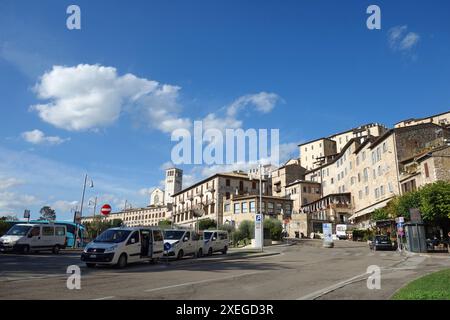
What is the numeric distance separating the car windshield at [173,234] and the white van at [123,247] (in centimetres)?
316

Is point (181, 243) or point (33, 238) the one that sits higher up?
point (33, 238)

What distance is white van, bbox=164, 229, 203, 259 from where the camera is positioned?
876 inches

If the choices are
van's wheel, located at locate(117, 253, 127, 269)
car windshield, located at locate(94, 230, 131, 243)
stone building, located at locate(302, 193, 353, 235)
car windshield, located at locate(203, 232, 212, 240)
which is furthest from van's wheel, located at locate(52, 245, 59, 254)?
stone building, located at locate(302, 193, 353, 235)

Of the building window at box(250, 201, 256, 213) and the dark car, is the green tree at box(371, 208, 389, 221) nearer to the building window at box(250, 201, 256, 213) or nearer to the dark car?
the dark car

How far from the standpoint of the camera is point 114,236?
1758 centimetres

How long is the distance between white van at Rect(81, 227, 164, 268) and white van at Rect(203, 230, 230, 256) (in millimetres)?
7549

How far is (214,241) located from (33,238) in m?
12.5

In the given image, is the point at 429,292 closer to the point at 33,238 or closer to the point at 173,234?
the point at 173,234

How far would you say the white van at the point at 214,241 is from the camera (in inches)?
1070

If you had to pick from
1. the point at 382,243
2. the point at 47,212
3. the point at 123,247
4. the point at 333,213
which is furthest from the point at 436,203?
the point at 47,212

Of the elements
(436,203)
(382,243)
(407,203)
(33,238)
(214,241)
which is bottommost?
(382,243)

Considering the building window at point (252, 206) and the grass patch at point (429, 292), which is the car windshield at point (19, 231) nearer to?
the grass patch at point (429, 292)
